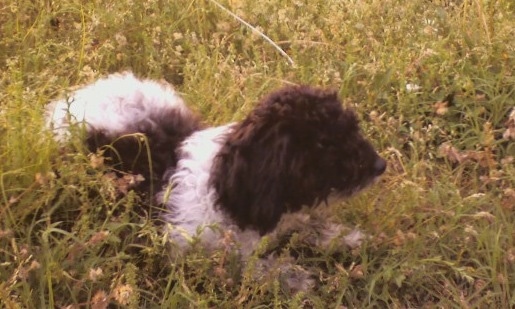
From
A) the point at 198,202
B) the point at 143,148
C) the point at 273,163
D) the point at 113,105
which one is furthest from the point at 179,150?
the point at 273,163

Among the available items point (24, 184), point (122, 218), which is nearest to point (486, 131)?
point (122, 218)

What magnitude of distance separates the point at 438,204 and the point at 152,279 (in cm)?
120

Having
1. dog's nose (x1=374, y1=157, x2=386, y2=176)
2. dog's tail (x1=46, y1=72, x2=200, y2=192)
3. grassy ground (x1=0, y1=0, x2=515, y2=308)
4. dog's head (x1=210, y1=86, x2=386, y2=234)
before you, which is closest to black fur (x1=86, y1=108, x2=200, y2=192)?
dog's tail (x1=46, y1=72, x2=200, y2=192)

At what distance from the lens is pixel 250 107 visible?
10.6 feet

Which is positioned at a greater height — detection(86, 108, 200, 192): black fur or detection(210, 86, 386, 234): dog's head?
detection(210, 86, 386, 234): dog's head

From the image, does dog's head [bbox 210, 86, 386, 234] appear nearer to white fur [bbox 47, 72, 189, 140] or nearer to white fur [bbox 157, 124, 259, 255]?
white fur [bbox 157, 124, 259, 255]

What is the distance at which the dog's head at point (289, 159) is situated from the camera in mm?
2453

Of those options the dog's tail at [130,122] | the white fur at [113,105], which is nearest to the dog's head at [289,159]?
the dog's tail at [130,122]

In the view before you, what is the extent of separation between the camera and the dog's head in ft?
8.05

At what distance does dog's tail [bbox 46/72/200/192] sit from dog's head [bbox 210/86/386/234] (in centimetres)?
33

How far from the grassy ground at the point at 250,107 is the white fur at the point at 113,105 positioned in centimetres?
10

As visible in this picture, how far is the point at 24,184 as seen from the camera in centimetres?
267

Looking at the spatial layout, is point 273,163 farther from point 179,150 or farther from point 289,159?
point 179,150

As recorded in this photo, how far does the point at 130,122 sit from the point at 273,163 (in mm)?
716
